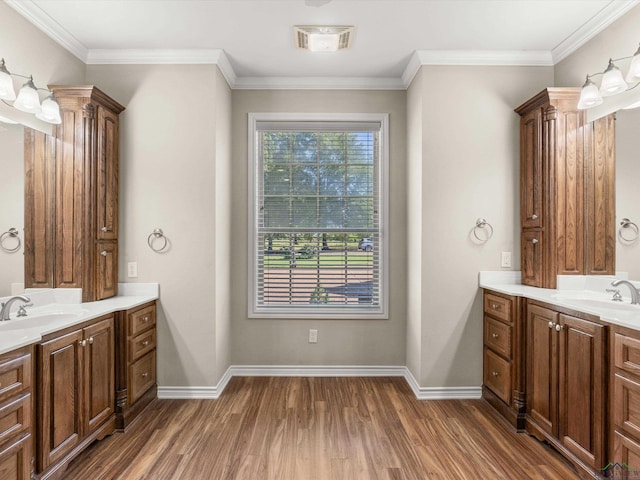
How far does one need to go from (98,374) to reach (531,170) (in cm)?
327

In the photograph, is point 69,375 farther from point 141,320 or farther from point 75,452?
point 141,320

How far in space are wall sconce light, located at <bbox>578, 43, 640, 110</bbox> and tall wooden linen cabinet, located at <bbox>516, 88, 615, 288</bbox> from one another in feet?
0.51

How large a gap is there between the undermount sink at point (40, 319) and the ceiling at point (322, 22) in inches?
73.0

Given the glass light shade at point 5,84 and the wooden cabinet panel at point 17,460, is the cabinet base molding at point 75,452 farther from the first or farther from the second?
the glass light shade at point 5,84

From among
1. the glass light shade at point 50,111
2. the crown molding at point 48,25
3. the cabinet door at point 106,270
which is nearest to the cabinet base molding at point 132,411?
the cabinet door at point 106,270

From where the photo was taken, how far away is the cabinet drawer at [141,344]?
8.50 feet

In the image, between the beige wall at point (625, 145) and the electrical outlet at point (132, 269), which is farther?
the electrical outlet at point (132, 269)

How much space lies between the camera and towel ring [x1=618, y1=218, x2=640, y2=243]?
2.26 m

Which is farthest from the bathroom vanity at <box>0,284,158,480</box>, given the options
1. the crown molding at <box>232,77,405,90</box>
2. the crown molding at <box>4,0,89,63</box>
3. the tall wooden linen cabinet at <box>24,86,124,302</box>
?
the crown molding at <box>232,77,405,90</box>

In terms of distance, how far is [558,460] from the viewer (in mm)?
2160

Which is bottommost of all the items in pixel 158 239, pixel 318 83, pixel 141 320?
pixel 141 320

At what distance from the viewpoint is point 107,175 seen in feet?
9.22

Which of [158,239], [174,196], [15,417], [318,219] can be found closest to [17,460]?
[15,417]

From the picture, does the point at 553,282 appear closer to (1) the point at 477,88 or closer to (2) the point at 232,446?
(1) the point at 477,88
